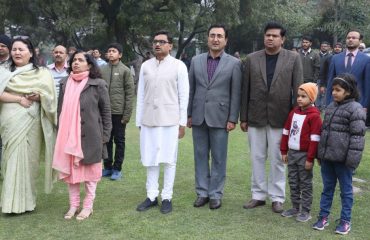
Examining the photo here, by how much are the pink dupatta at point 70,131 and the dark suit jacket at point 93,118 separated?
5cm

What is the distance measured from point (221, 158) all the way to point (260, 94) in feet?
2.73

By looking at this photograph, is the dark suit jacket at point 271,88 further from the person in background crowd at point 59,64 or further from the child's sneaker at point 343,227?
the person in background crowd at point 59,64

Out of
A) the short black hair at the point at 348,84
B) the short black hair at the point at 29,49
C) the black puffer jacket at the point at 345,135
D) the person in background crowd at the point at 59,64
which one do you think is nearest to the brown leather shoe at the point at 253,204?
the black puffer jacket at the point at 345,135

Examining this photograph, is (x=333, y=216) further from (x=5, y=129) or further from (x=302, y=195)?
(x=5, y=129)

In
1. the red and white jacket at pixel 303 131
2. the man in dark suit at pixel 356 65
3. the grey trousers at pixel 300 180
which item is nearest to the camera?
the red and white jacket at pixel 303 131

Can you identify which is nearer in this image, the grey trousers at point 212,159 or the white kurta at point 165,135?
the white kurta at point 165,135

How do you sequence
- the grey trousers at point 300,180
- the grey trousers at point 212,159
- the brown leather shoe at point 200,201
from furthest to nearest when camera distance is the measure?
the brown leather shoe at point 200,201
the grey trousers at point 212,159
the grey trousers at point 300,180

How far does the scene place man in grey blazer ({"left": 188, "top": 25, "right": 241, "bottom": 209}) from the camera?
486 cm

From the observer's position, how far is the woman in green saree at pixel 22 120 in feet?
15.6

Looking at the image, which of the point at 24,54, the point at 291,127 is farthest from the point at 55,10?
the point at 291,127

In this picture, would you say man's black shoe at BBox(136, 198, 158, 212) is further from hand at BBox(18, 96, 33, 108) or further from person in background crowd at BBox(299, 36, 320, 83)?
person in background crowd at BBox(299, 36, 320, 83)

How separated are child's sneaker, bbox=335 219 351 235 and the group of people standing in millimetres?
153

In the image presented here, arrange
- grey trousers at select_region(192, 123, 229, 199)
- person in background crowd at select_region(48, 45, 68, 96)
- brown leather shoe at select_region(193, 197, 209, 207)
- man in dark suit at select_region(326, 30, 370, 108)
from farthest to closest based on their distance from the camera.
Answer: person in background crowd at select_region(48, 45, 68, 96), man in dark suit at select_region(326, 30, 370, 108), brown leather shoe at select_region(193, 197, 209, 207), grey trousers at select_region(192, 123, 229, 199)

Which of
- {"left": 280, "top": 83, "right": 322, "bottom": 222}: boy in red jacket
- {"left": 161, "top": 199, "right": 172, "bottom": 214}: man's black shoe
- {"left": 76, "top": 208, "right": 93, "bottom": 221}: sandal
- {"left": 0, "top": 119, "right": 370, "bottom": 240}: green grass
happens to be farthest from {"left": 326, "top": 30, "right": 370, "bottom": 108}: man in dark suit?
{"left": 76, "top": 208, "right": 93, "bottom": 221}: sandal
